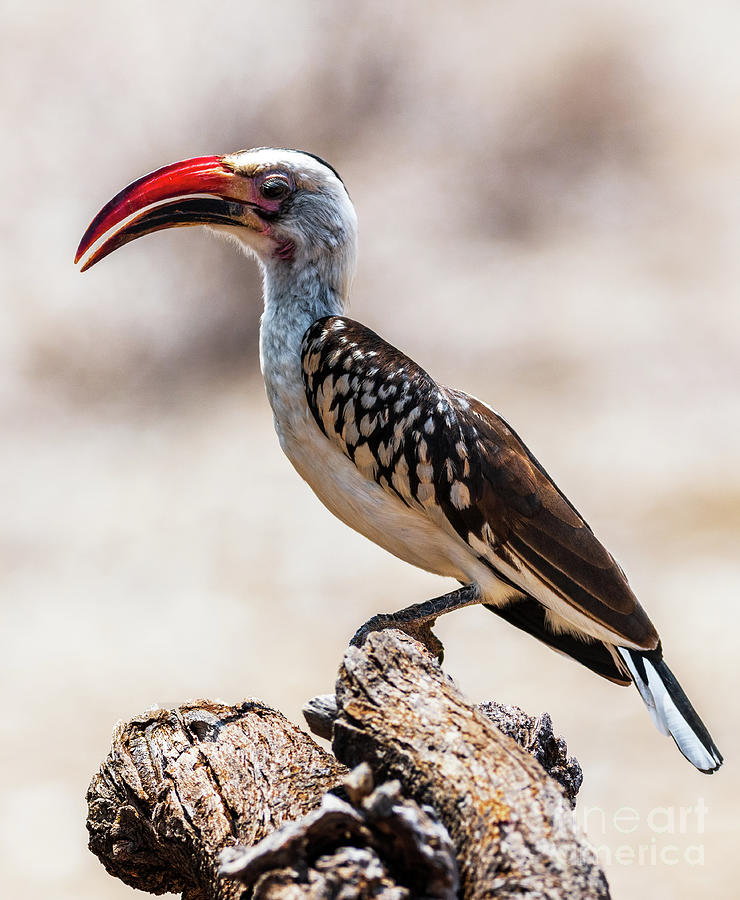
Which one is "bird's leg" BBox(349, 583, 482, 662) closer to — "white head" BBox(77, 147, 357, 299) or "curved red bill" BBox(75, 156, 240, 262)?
"white head" BBox(77, 147, 357, 299)

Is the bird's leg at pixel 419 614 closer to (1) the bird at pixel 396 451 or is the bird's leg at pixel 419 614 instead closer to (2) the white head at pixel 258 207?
(1) the bird at pixel 396 451

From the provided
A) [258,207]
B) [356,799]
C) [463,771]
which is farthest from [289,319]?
[356,799]

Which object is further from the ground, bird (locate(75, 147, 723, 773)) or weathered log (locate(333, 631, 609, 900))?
bird (locate(75, 147, 723, 773))

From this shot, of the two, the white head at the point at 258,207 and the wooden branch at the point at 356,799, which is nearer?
the wooden branch at the point at 356,799

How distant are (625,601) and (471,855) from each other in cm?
130

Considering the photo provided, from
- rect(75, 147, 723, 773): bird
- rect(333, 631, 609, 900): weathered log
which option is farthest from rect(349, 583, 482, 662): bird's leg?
rect(333, 631, 609, 900): weathered log

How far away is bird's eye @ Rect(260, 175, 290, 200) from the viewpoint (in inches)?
140

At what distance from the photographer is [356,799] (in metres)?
1.87

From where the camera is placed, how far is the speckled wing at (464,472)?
3074 millimetres

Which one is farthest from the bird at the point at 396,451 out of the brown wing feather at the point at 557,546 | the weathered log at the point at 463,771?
the weathered log at the point at 463,771

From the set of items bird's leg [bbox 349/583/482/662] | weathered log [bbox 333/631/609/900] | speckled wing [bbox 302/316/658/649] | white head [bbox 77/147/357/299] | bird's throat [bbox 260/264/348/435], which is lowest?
weathered log [bbox 333/631/609/900]

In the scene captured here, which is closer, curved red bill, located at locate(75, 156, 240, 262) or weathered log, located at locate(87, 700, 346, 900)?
weathered log, located at locate(87, 700, 346, 900)

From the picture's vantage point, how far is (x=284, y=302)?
3.55 m

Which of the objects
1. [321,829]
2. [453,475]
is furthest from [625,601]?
[321,829]
